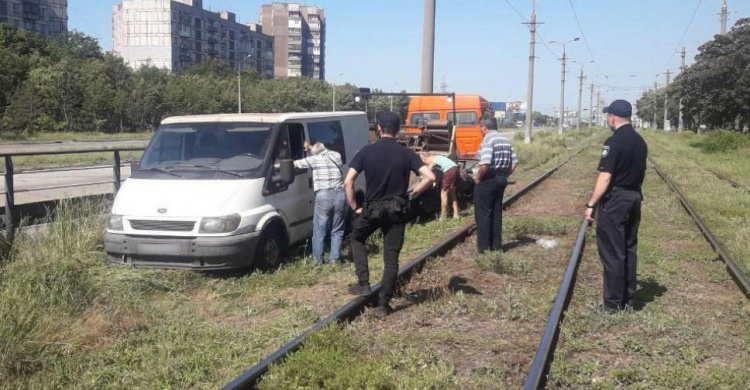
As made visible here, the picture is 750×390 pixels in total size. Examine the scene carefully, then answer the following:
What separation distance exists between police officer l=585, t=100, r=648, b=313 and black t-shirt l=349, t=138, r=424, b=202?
1.68 meters

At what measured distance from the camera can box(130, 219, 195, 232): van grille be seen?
722 centimetres

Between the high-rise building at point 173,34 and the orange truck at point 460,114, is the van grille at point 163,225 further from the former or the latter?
the high-rise building at point 173,34

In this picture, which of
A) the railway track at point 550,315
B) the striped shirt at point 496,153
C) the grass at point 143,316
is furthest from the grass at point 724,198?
the grass at point 143,316

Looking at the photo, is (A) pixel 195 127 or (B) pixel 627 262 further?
(A) pixel 195 127

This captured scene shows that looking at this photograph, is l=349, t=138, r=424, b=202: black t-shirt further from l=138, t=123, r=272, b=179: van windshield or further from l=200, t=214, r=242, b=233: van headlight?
l=138, t=123, r=272, b=179: van windshield

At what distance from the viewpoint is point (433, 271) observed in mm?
7988

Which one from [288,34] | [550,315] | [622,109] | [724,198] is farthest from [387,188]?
[288,34]

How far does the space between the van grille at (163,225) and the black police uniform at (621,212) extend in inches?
167

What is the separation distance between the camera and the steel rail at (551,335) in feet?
14.5

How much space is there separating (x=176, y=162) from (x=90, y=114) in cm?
5583

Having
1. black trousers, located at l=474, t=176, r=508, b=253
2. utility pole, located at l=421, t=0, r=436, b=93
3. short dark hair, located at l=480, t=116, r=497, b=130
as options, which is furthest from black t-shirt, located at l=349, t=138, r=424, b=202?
utility pole, located at l=421, t=0, r=436, b=93

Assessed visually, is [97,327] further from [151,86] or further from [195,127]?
[151,86]

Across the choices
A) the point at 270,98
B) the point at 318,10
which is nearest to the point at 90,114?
the point at 270,98

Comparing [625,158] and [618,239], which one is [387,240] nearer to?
[618,239]
